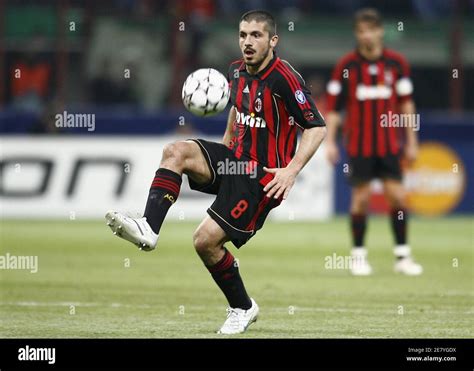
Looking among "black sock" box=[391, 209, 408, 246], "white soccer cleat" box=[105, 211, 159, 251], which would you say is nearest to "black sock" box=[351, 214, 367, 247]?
"black sock" box=[391, 209, 408, 246]

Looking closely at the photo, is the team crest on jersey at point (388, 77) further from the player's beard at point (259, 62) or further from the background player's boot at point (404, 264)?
the player's beard at point (259, 62)

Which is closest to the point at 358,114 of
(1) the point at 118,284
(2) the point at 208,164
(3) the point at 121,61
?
(1) the point at 118,284

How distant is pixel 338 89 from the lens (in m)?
12.4

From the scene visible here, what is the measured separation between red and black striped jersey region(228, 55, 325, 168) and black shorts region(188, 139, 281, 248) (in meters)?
0.12

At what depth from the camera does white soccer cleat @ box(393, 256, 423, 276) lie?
1189cm

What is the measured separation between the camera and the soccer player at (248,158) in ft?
25.2

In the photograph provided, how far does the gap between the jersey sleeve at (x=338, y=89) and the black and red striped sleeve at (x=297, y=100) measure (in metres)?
4.39

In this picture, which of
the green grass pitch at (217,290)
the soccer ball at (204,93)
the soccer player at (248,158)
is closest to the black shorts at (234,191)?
the soccer player at (248,158)

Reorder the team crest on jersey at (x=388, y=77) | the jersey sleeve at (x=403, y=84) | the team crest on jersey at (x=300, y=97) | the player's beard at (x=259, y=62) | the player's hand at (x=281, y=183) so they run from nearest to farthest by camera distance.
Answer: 1. the player's hand at (x=281, y=183)
2. the team crest on jersey at (x=300, y=97)
3. the player's beard at (x=259, y=62)
4. the jersey sleeve at (x=403, y=84)
5. the team crest on jersey at (x=388, y=77)

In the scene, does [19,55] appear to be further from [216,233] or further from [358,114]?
[216,233]

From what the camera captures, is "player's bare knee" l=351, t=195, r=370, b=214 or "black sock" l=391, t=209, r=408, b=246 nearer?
"black sock" l=391, t=209, r=408, b=246

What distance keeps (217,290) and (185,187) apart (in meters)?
7.32

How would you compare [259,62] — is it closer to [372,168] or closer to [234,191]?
[234,191]

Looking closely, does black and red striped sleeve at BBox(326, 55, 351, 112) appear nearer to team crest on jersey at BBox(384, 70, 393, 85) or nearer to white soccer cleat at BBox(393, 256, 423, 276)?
team crest on jersey at BBox(384, 70, 393, 85)
